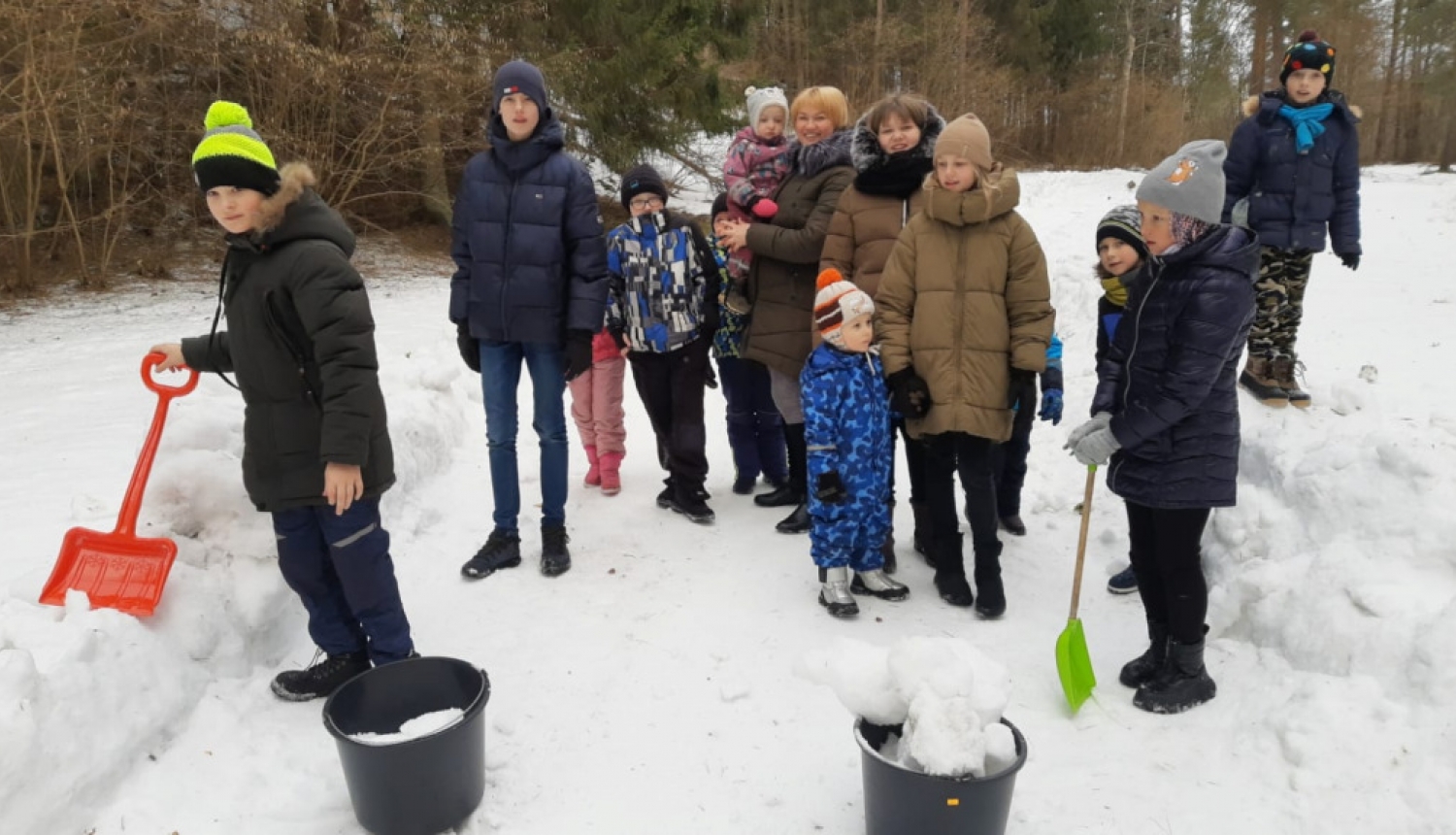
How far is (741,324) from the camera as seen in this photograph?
4953 millimetres

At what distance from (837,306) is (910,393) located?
0.48 m

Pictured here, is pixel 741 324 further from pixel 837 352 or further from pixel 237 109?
pixel 237 109

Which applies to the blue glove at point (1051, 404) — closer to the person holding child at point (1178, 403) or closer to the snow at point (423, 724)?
the person holding child at point (1178, 403)

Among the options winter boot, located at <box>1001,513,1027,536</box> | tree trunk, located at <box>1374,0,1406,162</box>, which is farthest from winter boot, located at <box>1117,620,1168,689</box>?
tree trunk, located at <box>1374,0,1406,162</box>

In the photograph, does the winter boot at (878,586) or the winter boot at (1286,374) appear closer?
→ the winter boot at (878,586)

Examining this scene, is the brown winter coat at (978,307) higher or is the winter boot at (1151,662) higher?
the brown winter coat at (978,307)

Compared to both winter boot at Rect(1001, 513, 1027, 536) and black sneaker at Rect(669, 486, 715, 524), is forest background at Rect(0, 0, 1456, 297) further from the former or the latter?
winter boot at Rect(1001, 513, 1027, 536)

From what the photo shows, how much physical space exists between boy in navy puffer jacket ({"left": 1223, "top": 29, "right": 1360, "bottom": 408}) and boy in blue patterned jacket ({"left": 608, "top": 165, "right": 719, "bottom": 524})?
2963 mm

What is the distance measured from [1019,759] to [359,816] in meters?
1.86

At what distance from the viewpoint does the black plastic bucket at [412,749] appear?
2451 millimetres

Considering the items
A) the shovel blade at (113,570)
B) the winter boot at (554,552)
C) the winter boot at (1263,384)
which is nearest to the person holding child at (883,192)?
the winter boot at (554,552)

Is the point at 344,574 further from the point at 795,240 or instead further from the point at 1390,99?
the point at 1390,99

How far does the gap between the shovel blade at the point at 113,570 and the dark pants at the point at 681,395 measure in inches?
96.3

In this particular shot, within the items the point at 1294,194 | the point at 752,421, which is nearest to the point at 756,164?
the point at 752,421
